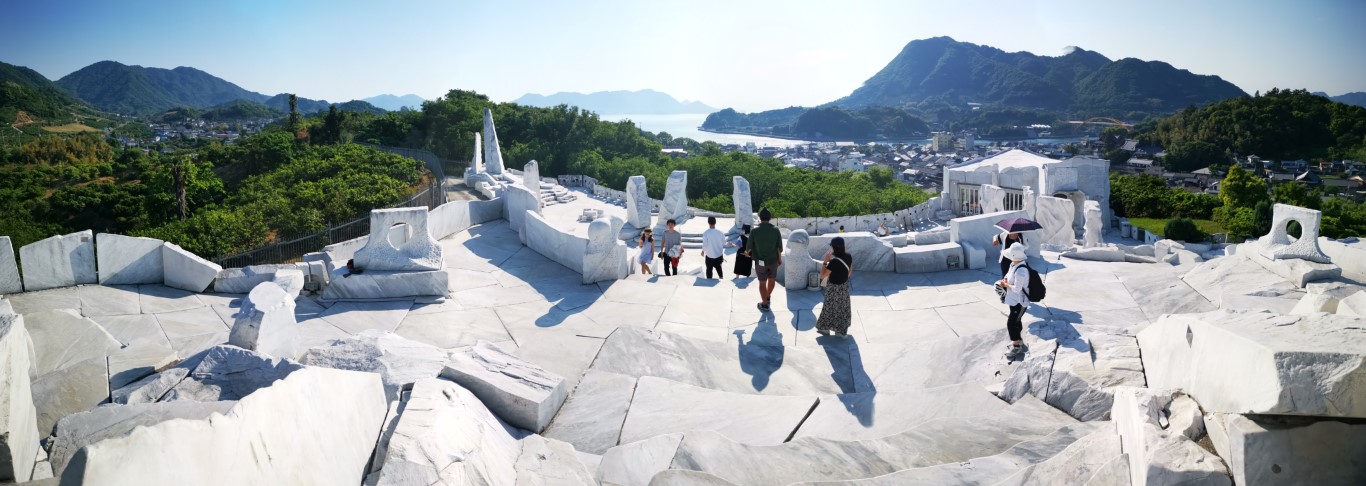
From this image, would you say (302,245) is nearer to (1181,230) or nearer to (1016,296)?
(1016,296)

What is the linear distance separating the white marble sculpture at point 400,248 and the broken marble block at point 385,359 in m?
3.83

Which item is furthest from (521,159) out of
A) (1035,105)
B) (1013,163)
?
(1035,105)

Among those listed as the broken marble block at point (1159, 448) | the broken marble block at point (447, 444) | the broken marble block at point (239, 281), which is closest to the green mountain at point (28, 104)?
the broken marble block at point (239, 281)

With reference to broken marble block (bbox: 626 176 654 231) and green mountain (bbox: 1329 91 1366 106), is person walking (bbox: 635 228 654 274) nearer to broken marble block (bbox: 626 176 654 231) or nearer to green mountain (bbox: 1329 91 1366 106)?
broken marble block (bbox: 626 176 654 231)

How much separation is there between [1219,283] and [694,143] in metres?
76.3

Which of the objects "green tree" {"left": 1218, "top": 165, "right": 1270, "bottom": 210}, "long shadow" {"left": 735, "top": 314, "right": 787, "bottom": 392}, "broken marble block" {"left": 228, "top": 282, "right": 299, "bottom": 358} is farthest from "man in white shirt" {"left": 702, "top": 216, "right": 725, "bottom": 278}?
"green tree" {"left": 1218, "top": 165, "right": 1270, "bottom": 210}

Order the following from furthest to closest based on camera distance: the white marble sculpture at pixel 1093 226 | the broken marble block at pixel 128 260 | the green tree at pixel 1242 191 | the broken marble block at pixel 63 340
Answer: the green tree at pixel 1242 191 → the white marble sculpture at pixel 1093 226 → the broken marble block at pixel 128 260 → the broken marble block at pixel 63 340

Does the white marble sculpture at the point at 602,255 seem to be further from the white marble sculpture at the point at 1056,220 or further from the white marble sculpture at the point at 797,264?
the white marble sculpture at the point at 1056,220

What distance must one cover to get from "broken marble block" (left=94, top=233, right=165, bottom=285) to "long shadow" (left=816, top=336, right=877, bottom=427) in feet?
28.3

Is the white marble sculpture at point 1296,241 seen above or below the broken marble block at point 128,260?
below

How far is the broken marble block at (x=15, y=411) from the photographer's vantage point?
134 inches

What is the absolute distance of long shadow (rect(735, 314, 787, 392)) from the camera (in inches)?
262

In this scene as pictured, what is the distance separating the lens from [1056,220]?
17.5 m

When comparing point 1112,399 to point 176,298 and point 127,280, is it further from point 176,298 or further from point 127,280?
point 127,280
